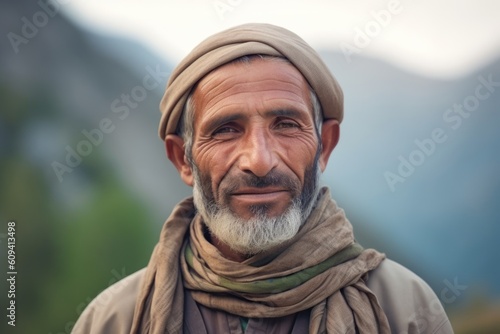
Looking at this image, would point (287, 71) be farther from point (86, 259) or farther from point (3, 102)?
point (3, 102)

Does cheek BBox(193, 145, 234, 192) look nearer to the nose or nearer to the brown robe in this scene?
the nose

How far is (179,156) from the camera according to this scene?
7.57ft

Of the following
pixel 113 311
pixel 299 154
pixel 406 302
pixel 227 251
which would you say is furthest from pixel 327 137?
pixel 113 311

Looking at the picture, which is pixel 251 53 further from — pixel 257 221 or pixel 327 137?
pixel 257 221

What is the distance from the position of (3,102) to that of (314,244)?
273 cm

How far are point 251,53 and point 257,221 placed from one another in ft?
2.15

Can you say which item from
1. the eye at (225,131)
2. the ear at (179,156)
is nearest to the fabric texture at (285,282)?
the ear at (179,156)

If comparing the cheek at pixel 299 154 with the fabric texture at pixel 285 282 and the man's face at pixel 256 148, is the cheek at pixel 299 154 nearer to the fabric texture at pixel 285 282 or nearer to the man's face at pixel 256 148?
the man's face at pixel 256 148

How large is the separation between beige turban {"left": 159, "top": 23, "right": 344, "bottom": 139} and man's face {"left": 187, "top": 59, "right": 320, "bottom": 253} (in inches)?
1.6

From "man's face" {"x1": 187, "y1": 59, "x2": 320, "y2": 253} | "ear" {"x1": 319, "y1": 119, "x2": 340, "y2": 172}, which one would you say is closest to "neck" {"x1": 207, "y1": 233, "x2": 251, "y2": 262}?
"man's face" {"x1": 187, "y1": 59, "x2": 320, "y2": 253}

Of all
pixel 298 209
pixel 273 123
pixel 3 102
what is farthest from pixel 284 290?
pixel 3 102

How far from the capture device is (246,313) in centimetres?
197

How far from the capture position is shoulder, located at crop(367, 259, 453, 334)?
204cm

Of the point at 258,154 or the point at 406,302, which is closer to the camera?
the point at 258,154
